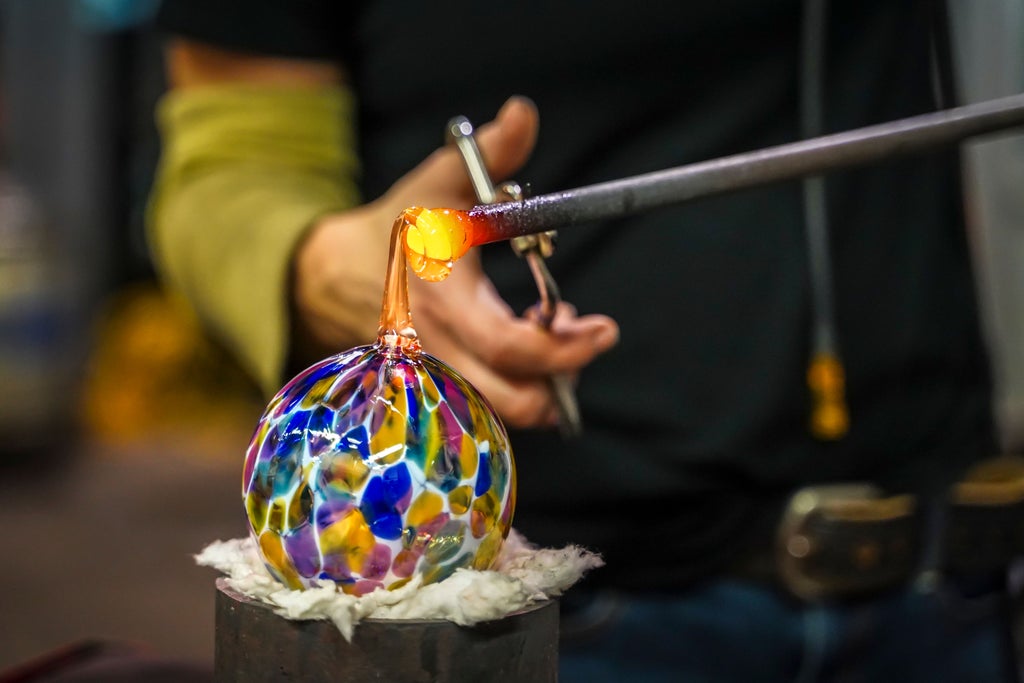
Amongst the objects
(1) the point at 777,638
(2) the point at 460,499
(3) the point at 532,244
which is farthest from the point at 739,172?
(1) the point at 777,638

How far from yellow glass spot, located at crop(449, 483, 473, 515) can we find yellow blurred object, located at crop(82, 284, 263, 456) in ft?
13.0

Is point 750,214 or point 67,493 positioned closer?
point 750,214

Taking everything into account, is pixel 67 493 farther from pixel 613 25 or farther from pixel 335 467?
pixel 335 467

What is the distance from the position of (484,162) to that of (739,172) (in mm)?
166

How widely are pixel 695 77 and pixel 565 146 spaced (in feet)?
0.40

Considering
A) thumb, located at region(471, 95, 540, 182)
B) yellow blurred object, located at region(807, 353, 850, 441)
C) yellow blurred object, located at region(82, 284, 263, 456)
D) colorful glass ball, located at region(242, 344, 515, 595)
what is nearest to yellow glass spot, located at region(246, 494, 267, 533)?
colorful glass ball, located at region(242, 344, 515, 595)

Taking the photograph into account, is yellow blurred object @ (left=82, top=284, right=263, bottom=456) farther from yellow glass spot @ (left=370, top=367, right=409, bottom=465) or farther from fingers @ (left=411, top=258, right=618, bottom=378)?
yellow glass spot @ (left=370, top=367, right=409, bottom=465)

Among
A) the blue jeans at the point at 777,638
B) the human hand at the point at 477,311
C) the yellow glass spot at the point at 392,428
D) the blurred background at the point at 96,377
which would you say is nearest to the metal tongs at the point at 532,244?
the human hand at the point at 477,311

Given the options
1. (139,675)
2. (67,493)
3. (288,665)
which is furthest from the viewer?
(67,493)

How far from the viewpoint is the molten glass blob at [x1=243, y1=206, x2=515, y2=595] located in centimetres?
50

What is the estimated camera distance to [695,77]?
947mm

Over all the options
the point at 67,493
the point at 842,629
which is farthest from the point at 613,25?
the point at 67,493

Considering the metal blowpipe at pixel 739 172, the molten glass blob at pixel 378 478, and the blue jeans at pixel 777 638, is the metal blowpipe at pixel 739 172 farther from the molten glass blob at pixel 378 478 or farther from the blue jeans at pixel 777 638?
the blue jeans at pixel 777 638

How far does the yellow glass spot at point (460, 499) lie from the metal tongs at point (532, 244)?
150 mm
